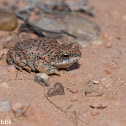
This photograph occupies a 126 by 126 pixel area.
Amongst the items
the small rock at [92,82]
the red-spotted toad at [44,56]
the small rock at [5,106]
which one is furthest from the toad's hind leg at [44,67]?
the small rock at [5,106]

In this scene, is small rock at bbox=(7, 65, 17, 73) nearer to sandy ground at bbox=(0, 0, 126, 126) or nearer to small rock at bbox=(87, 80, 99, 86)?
sandy ground at bbox=(0, 0, 126, 126)

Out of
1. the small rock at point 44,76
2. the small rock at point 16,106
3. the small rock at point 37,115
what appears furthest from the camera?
the small rock at point 44,76

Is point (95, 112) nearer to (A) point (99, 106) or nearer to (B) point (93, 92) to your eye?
(A) point (99, 106)

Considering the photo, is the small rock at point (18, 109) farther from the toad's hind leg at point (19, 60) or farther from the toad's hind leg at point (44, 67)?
the toad's hind leg at point (19, 60)

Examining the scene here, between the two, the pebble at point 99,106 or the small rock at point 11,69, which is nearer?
the pebble at point 99,106

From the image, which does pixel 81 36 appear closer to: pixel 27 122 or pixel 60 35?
pixel 60 35

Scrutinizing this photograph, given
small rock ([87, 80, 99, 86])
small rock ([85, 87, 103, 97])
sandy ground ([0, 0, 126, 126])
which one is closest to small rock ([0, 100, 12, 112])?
sandy ground ([0, 0, 126, 126])

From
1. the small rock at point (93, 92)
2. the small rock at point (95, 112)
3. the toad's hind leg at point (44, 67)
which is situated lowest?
the toad's hind leg at point (44, 67)
